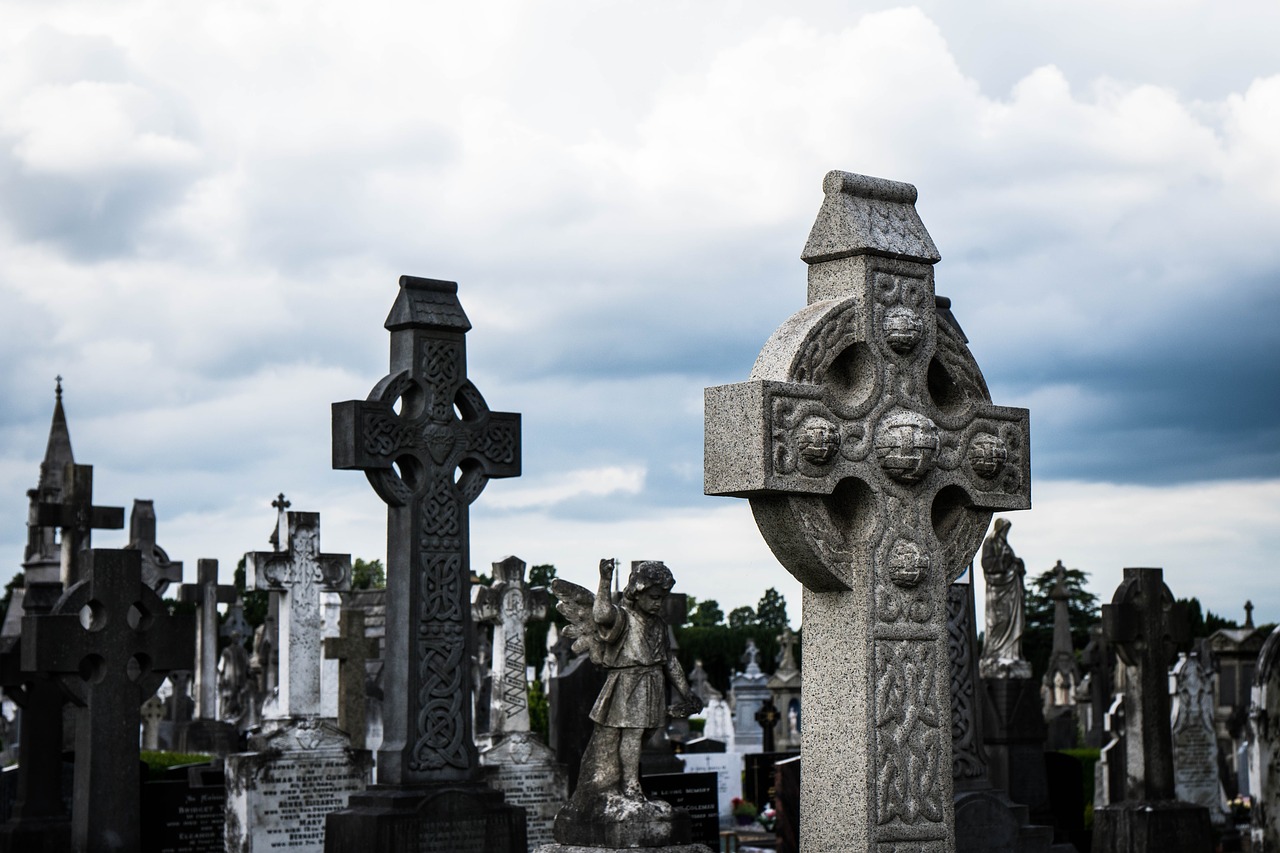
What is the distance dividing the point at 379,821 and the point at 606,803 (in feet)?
8.73

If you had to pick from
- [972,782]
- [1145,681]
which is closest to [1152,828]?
[1145,681]

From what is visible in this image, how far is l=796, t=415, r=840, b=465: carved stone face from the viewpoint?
5.73 meters

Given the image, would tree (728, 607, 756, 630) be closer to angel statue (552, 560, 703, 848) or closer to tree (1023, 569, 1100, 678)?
tree (1023, 569, 1100, 678)

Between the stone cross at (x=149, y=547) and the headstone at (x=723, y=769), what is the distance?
7.69 m

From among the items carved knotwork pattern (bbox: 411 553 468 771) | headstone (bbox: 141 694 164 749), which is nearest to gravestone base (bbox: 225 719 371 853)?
carved knotwork pattern (bbox: 411 553 468 771)

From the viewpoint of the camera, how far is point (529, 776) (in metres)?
14.5

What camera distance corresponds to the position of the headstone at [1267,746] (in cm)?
817

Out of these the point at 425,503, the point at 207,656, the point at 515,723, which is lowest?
the point at 515,723

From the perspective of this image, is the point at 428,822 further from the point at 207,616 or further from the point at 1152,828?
the point at 207,616

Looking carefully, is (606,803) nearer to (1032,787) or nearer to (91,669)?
(91,669)

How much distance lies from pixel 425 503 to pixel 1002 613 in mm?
10953

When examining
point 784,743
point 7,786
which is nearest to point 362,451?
point 7,786

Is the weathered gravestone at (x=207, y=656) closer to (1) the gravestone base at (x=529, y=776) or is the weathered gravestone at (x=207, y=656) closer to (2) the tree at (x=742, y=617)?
(1) the gravestone base at (x=529, y=776)

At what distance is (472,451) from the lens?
12047 mm
